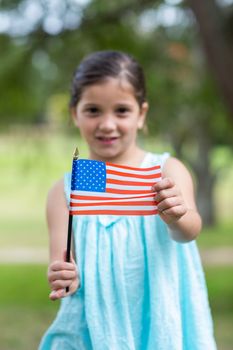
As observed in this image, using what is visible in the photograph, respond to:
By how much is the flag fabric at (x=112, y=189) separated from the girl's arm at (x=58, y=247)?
18 cm

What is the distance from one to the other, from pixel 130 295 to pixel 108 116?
59 centimetres

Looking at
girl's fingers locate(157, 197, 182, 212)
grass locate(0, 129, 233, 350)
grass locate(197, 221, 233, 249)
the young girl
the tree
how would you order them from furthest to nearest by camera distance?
grass locate(197, 221, 233, 249) → grass locate(0, 129, 233, 350) → the tree → the young girl → girl's fingers locate(157, 197, 182, 212)

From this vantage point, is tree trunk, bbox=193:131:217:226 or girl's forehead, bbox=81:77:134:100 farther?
tree trunk, bbox=193:131:217:226

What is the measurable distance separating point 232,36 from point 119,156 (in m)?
4.47

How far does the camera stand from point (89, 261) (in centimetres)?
226

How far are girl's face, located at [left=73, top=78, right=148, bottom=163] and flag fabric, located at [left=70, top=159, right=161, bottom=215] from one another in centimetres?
24

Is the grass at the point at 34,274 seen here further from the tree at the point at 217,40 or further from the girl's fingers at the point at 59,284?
the tree at the point at 217,40

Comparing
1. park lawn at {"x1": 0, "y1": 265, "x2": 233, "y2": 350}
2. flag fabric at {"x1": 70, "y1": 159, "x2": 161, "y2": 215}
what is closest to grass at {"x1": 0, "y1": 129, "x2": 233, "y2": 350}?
park lawn at {"x1": 0, "y1": 265, "x2": 233, "y2": 350}

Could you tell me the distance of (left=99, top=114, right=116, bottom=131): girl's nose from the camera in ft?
7.55

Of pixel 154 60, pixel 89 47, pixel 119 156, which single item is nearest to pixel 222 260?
pixel 154 60

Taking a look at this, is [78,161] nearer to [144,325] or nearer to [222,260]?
[144,325]

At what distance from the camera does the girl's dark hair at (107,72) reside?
2.35 m

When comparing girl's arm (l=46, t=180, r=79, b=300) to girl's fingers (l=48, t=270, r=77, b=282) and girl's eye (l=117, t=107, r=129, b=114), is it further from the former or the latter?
girl's eye (l=117, t=107, r=129, b=114)

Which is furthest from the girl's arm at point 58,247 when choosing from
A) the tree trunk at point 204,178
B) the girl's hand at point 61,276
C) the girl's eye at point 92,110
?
the tree trunk at point 204,178
